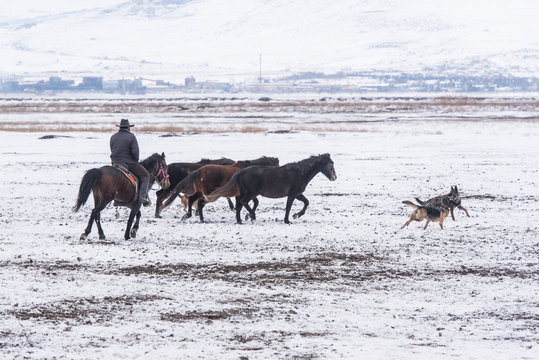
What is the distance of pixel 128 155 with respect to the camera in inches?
535

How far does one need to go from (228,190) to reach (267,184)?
2.60 feet

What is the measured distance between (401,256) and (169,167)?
653 cm

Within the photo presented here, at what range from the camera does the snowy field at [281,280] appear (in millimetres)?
7918

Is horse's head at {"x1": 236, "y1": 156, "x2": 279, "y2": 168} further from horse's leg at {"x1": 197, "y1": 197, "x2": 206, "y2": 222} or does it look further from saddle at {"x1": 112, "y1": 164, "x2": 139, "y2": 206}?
saddle at {"x1": 112, "y1": 164, "x2": 139, "y2": 206}

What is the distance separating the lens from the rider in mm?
13508

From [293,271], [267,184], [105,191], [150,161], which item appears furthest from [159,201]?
[293,271]

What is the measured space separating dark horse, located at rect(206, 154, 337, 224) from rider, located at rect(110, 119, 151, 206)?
2361 mm

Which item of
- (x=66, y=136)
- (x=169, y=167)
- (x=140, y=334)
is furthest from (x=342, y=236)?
(x=66, y=136)

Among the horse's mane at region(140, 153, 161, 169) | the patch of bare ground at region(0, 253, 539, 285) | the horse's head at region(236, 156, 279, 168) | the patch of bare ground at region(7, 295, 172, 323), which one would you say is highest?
the horse's mane at region(140, 153, 161, 169)

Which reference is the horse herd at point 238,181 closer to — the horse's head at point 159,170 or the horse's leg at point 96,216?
the horse's head at point 159,170

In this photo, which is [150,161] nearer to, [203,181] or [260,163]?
[203,181]

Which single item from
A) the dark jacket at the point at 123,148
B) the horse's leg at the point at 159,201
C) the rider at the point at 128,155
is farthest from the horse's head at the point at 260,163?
the dark jacket at the point at 123,148

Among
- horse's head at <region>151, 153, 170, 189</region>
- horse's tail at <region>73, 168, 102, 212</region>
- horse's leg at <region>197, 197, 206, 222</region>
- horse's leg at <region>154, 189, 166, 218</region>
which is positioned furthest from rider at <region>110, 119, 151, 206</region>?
horse's leg at <region>154, 189, 166, 218</region>

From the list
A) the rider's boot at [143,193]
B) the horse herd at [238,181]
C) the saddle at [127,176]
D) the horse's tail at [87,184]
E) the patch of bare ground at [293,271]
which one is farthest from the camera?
the horse herd at [238,181]
